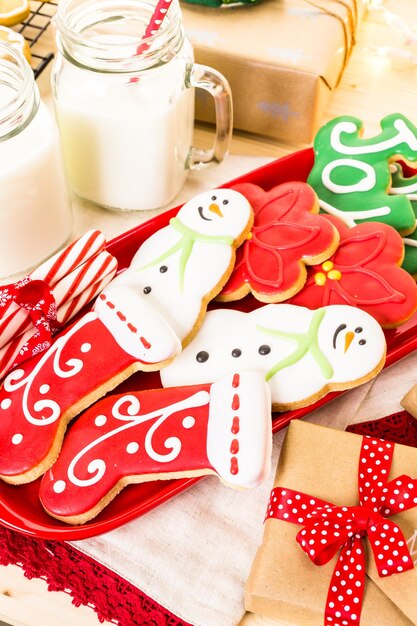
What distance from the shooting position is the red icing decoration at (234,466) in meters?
0.69

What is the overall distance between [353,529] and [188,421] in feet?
0.61

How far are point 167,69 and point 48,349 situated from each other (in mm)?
367

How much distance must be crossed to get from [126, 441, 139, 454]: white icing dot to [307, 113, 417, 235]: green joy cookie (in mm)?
388

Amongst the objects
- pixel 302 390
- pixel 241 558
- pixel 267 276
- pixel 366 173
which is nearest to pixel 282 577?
pixel 241 558

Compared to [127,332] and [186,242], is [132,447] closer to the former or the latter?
[127,332]

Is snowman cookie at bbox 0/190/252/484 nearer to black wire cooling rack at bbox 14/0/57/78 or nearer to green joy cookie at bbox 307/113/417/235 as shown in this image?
green joy cookie at bbox 307/113/417/235

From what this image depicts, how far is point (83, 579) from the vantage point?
2.46ft

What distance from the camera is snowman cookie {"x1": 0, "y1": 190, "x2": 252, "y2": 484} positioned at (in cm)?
75

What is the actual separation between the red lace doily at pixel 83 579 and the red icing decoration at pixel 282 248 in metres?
0.33

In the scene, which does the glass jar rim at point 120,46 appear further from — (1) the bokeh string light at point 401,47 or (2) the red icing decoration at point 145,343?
(1) the bokeh string light at point 401,47

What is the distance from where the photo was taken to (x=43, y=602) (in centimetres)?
74

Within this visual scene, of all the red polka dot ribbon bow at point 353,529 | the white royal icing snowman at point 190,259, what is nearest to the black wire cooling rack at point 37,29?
the white royal icing snowman at point 190,259

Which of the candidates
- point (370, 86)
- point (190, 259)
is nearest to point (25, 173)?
point (190, 259)

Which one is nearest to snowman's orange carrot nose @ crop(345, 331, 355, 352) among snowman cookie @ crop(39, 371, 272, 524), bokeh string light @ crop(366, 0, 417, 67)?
snowman cookie @ crop(39, 371, 272, 524)
